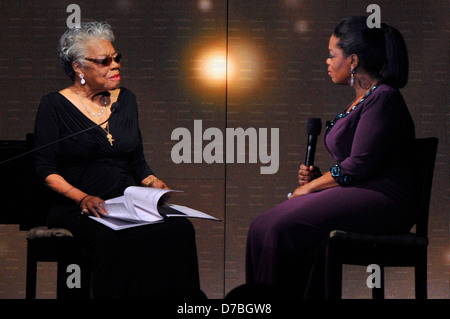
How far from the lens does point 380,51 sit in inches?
110

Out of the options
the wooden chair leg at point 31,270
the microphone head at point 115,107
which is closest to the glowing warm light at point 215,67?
the microphone head at point 115,107

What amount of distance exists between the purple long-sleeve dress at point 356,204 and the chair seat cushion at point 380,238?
1.4 inches

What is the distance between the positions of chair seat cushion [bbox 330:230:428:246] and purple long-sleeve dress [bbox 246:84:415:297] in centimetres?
4

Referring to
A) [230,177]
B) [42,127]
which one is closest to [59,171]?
[42,127]

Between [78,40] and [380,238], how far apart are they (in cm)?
179

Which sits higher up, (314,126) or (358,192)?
(314,126)

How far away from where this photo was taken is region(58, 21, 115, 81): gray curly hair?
2.95 m

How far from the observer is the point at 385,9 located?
3402 mm

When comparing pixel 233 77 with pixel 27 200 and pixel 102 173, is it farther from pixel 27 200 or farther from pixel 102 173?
pixel 27 200

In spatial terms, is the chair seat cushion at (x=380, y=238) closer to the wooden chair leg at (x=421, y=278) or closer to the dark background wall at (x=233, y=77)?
the wooden chair leg at (x=421, y=278)

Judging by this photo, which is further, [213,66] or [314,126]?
[213,66]

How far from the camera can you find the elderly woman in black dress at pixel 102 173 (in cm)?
255

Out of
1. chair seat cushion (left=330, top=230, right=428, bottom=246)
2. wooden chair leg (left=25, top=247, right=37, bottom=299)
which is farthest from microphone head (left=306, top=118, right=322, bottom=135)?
wooden chair leg (left=25, top=247, right=37, bottom=299)

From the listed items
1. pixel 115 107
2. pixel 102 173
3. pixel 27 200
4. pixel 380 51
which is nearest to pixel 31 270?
pixel 27 200
